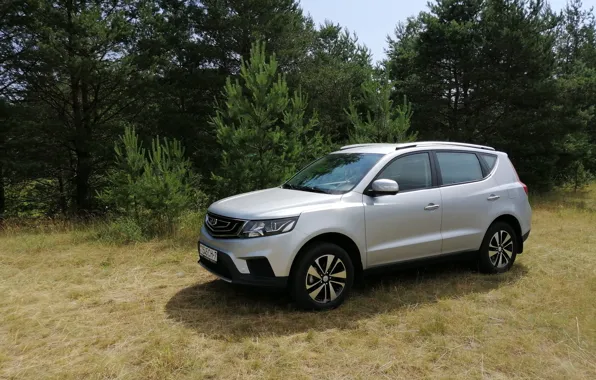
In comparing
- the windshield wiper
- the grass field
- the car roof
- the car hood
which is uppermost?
the car roof

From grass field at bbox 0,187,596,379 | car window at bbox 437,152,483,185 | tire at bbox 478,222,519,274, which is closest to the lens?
grass field at bbox 0,187,596,379

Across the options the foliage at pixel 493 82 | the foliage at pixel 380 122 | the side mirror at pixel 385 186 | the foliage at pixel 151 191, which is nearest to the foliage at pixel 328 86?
the foliage at pixel 493 82

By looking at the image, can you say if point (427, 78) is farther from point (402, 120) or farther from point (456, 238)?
point (456, 238)

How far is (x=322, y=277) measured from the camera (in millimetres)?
4352

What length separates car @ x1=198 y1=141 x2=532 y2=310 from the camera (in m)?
4.18

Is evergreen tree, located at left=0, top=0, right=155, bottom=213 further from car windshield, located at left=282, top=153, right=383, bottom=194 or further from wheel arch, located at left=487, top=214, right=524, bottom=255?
wheel arch, located at left=487, top=214, right=524, bottom=255

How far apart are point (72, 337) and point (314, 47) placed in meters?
18.6

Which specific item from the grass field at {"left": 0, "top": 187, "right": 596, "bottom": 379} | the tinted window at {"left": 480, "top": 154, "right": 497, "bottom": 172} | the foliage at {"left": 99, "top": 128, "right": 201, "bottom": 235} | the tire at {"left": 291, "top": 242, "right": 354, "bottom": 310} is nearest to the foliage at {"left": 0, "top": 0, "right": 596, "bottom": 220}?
the foliage at {"left": 99, "top": 128, "right": 201, "bottom": 235}

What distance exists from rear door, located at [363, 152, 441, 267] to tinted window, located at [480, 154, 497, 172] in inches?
41.0

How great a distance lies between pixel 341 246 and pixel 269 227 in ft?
2.91

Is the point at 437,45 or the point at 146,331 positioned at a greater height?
the point at 437,45

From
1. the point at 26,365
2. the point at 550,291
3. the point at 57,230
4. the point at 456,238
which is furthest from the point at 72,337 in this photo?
the point at 57,230

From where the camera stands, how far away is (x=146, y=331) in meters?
4.07

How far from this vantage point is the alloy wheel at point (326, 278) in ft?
14.1
